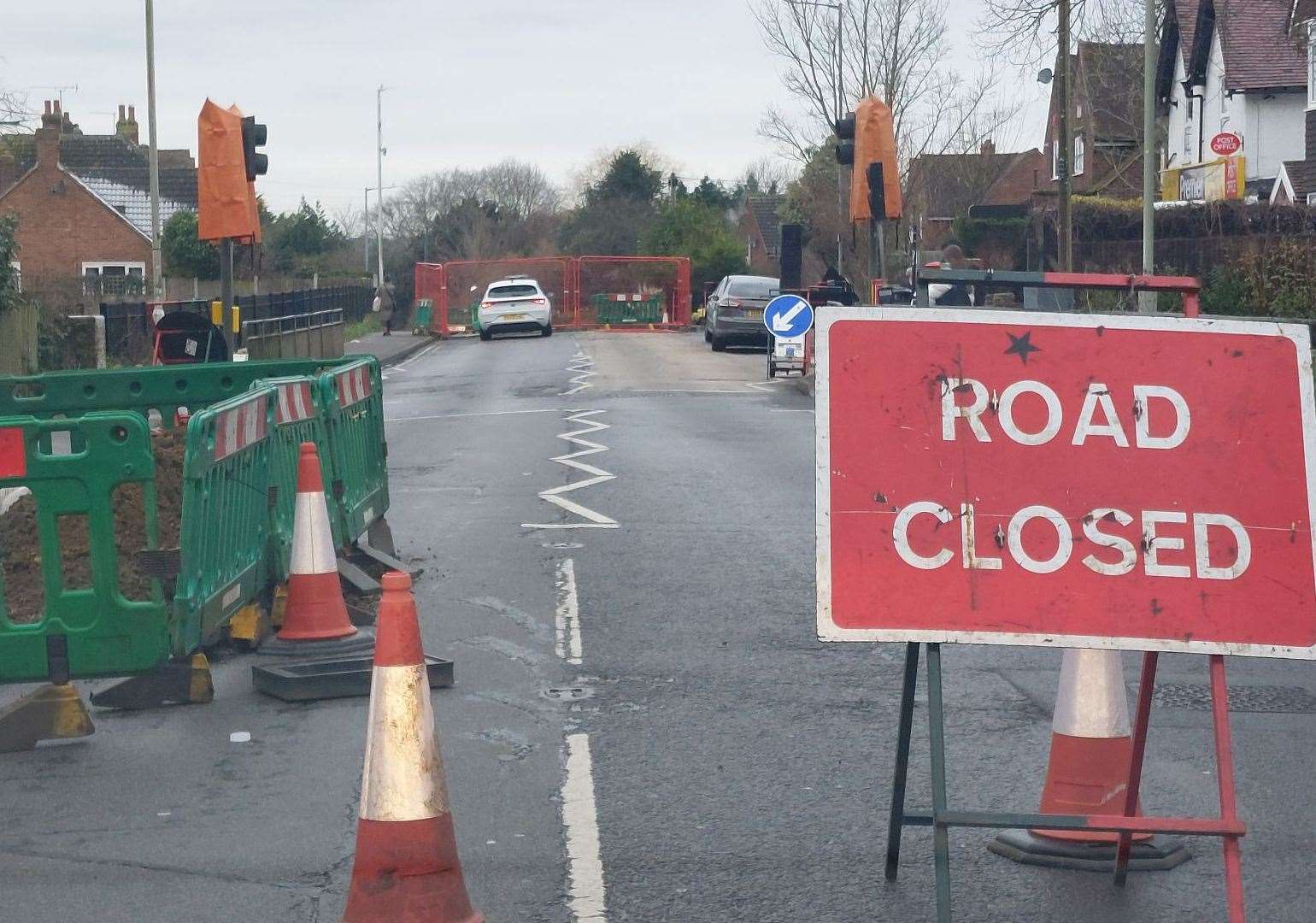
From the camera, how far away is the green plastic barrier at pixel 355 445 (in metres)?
8.87

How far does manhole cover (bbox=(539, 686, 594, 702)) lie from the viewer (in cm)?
686

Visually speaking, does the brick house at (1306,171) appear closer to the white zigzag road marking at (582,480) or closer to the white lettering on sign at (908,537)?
the white zigzag road marking at (582,480)

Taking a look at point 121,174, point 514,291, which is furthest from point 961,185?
point 514,291

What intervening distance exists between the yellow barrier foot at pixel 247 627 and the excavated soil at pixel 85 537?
2.33 feet

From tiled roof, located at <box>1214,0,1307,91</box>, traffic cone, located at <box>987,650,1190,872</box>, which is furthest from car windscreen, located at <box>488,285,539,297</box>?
traffic cone, located at <box>987,650,1190,872</box>

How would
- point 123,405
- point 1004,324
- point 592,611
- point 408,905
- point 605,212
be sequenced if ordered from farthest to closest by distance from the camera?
1. point 605,212
2. point 123,405
3. point 592,611
4. point 1004,324
5. point 408,905

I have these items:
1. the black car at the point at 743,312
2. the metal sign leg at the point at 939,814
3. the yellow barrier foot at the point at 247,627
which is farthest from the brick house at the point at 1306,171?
the metal sign leg at the point at 939,814

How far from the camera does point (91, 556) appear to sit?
6031 millimetres

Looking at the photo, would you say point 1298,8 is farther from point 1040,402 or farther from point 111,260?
point 111,260

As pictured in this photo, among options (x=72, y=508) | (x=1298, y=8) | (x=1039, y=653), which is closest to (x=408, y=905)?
(x=72, y=508)

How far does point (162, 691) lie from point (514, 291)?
36.5m

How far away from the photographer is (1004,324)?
14.3ft

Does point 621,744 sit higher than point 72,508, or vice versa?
point 72,508

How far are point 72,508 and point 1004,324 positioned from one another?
3.56 m
